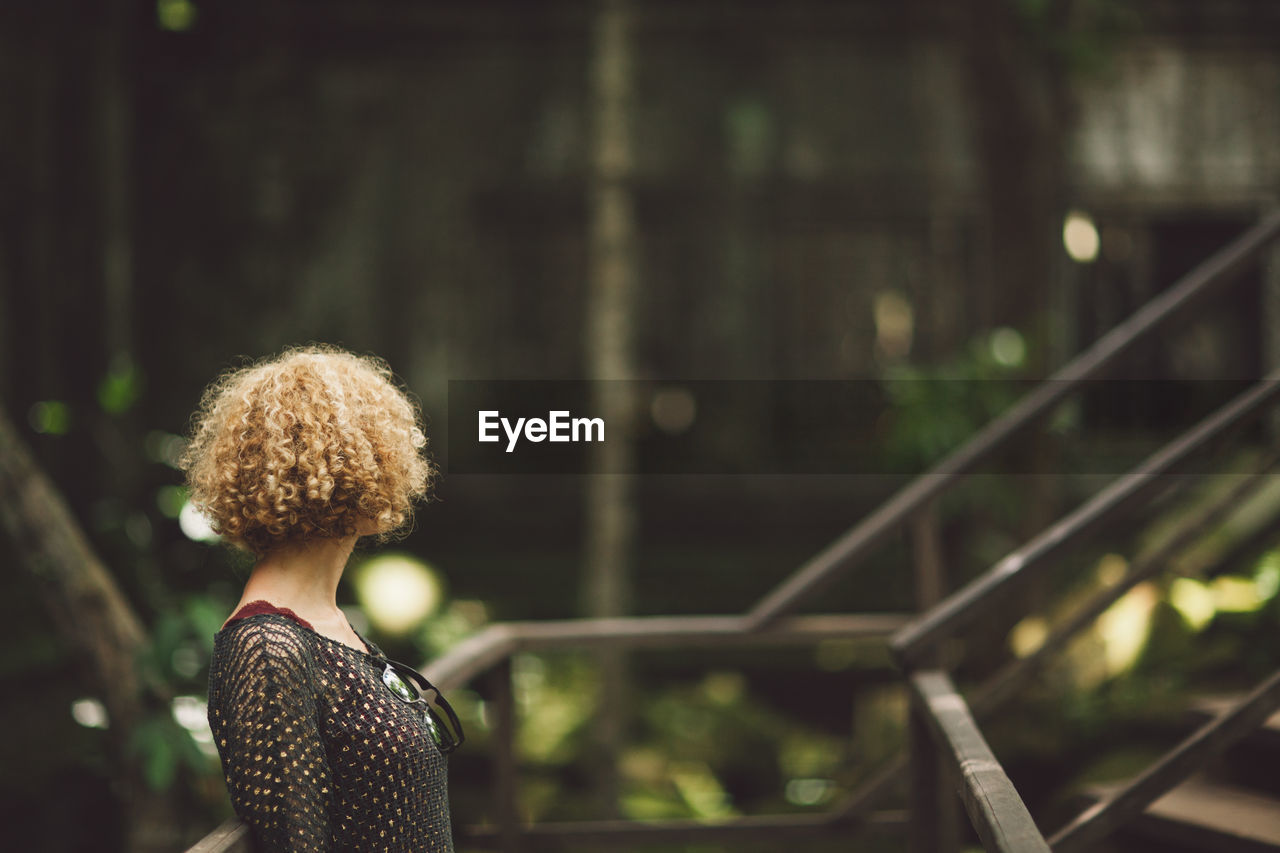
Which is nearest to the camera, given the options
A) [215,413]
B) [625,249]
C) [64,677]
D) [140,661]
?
[215,413]

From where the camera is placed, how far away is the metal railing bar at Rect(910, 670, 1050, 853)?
1.46 metres

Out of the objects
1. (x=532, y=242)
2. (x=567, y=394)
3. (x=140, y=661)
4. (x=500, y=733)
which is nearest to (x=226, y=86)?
(x=532, y=242)

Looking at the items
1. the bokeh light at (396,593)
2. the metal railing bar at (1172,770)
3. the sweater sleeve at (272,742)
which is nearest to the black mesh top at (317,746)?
the sweater sleeve at (272,742)

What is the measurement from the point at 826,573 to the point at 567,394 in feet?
14.0

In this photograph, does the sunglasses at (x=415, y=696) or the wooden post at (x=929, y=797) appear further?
the wooden post at (x=929, y=797)

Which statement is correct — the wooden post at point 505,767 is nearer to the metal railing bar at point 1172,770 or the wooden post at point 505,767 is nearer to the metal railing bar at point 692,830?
the metal railing bar at point 692,830

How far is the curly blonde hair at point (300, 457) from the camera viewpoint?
141 centimetres

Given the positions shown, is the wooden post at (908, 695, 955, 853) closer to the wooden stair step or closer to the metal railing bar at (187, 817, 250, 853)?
the wooden stair step

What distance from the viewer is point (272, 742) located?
4.15 feet

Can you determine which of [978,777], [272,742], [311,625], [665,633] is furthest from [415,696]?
[665,633]

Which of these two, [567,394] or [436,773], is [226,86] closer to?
[567,394]

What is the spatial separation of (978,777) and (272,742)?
1.04 metres

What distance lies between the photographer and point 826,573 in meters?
3.01

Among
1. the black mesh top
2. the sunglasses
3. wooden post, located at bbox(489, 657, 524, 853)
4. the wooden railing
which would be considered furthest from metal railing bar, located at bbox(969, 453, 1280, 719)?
the black mesh top
